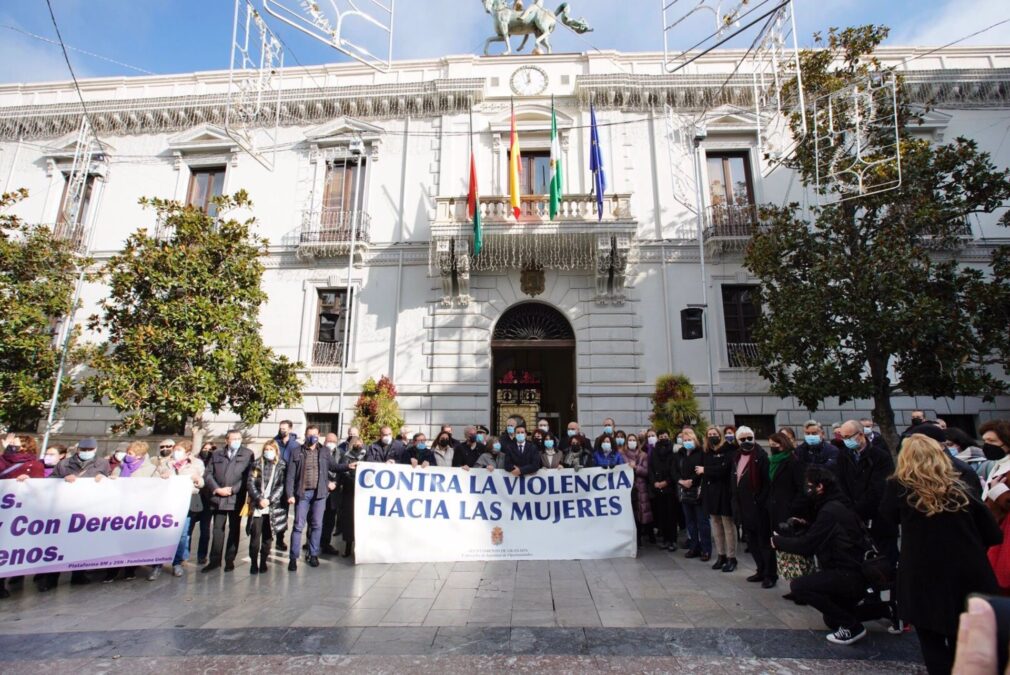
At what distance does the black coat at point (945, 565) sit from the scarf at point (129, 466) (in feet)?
28.3

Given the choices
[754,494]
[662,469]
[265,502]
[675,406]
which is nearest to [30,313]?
[265,502]

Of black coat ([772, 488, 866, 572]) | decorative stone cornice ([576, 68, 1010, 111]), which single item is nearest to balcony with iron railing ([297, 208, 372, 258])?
decorative stone cornice ([576, 68, 1010, 111])

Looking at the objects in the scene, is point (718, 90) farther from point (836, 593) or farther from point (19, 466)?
point (19, 466)

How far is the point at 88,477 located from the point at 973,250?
65.8 feet

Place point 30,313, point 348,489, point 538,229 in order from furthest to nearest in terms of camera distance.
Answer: point 538,229 → point 30,313 → point 348,489

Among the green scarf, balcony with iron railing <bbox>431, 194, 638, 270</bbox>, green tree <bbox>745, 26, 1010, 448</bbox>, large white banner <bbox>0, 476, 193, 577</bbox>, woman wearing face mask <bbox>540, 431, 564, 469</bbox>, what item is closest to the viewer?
the green scarf

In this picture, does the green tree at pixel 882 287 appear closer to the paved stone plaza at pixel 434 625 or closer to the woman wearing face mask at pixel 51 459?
the paved stone plaza at pixel 434 625

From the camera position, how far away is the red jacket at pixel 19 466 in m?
6.59

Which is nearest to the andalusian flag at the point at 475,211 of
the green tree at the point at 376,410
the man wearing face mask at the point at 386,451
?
the green tree at the point at 376,410

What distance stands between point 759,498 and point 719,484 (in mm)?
681

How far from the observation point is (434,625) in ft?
15.3

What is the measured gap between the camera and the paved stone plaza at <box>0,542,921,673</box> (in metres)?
3.92

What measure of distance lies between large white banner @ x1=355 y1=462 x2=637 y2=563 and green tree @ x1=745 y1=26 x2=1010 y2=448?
5.66 m

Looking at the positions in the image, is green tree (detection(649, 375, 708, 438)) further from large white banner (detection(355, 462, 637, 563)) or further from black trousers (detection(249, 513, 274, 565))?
black trousers (detection(249, 513, 274, 565))
